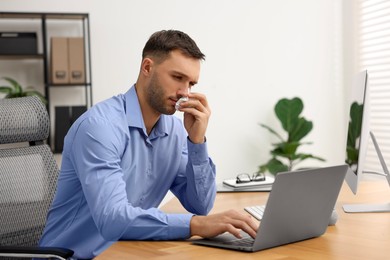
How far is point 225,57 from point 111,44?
93cm

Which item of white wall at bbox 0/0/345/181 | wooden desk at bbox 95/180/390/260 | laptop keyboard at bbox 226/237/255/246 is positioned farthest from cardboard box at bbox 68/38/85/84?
laptop keyboard at bbox 226/237/255/246

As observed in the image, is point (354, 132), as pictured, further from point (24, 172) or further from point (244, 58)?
point (244, 58)

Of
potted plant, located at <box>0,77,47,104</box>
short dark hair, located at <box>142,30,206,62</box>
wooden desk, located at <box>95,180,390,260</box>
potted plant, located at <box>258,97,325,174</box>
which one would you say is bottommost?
potted plant, located at <box>258,97,325,174</box>

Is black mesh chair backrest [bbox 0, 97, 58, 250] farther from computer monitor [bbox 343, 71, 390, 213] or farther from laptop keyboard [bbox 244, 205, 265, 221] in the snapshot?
computer monitor [bbox 343, 71, 390, 213]

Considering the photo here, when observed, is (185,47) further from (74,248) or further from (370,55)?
(370,55)

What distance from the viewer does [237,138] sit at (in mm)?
5062

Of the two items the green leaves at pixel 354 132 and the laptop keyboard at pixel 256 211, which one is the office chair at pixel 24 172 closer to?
the laptop keyboard at pixel 256 211

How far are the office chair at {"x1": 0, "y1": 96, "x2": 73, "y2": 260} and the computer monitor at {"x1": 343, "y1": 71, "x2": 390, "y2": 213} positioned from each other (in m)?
1.06

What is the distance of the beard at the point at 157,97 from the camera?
1.95 m

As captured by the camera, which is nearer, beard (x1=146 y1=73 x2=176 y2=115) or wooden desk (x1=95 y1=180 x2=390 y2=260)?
wooden desk (x1=95 y1=180 x2=390 y2=260)

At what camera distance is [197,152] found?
198 cm

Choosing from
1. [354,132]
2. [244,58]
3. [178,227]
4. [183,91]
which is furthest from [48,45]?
[178,227]

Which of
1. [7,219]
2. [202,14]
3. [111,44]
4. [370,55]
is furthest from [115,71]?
[7,219]

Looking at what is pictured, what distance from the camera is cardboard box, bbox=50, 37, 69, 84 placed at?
4449 millimetres
